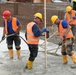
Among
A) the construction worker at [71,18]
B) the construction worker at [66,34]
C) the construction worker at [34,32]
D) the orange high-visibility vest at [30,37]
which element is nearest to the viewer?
the construction worker at [34,32]

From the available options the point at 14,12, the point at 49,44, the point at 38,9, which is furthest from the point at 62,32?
the point at 14,12

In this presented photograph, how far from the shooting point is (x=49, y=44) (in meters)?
13.8

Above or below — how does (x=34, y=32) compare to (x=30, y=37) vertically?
above

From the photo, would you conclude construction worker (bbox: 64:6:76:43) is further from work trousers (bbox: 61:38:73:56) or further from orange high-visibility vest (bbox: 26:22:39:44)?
orange high-visibility vest (bbox: 26:22:39:44)

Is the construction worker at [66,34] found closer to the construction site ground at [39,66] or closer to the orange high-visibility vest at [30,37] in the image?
the construction site ground at [39,66]

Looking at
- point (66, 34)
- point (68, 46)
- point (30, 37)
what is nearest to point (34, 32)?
point (30, 37)

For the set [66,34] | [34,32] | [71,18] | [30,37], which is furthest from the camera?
[71,18]

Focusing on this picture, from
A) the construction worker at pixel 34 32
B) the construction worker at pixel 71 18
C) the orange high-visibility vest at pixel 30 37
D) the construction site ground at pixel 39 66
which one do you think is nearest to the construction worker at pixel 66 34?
the construction site ground at pixel 39 66

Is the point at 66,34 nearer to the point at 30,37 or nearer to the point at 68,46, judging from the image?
the point at 68,46

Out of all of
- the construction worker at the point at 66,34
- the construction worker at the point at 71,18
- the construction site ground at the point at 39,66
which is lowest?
the construction site ground at the point at 39,66

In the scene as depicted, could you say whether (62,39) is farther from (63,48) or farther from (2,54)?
(2,54)

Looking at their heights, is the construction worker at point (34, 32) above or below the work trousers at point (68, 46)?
above

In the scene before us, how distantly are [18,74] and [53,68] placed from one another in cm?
119

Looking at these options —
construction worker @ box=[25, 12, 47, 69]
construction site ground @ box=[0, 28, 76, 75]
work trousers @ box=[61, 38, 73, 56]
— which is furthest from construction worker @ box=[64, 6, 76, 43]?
construction worker @ box=[25, 12, 47, 69]
